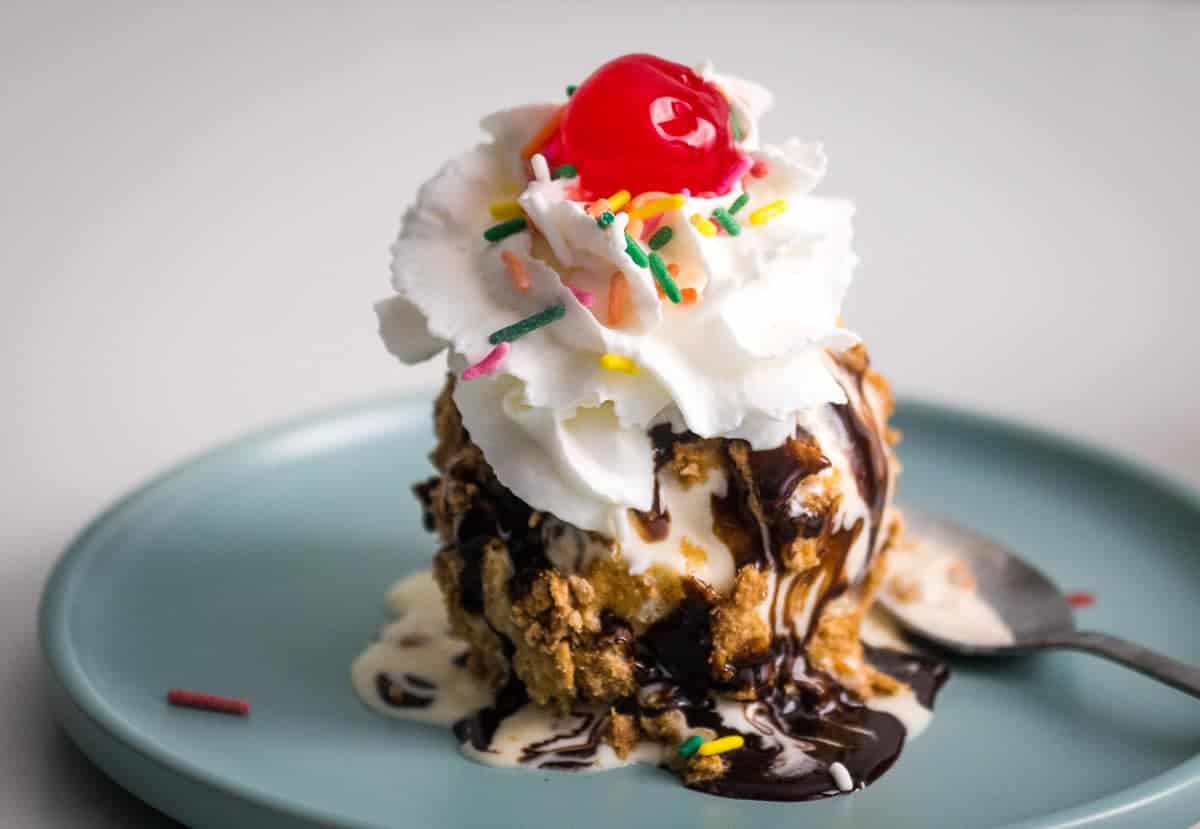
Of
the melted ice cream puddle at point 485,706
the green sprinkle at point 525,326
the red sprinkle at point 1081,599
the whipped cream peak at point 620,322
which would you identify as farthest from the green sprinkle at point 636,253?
the red sprinkle at point 1081,599

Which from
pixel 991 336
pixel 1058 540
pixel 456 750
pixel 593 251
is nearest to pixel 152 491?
pixel 456 750

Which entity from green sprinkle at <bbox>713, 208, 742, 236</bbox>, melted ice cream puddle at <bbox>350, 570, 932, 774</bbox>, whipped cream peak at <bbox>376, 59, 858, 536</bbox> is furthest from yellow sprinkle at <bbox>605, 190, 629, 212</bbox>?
melted ice cream puddle at <bbox>350, 570, 932, 774</bbox>

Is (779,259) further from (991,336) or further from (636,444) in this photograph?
(991,336)

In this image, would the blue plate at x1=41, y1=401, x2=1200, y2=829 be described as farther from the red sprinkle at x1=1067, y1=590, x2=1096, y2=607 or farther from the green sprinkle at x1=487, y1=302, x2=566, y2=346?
the green sprinkle at x1=487, y1=302, x2=566, y2=346

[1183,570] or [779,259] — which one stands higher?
[779,259]

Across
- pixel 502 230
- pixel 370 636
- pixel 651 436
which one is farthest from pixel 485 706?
pixel 502 230

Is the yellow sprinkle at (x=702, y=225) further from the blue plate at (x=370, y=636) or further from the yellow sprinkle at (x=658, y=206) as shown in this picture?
the blue plate at (x=370, y=636)

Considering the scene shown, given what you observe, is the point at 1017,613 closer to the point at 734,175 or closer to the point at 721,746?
the point at 721,746
